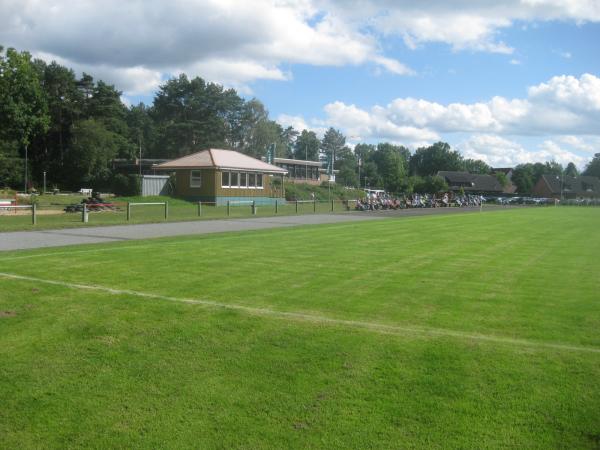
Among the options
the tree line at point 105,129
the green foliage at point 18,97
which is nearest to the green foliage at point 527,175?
the tree line at point 105,129

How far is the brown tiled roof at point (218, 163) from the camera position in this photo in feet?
161

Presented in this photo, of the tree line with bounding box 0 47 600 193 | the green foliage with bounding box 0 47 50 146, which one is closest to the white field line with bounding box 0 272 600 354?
the tree line with bounding box 0 47 600 193

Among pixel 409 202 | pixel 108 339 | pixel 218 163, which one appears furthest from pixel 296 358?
pixel 409 202

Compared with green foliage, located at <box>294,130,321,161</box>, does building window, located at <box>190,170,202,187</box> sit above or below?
below

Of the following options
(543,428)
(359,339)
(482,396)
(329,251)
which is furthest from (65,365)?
(329,251)

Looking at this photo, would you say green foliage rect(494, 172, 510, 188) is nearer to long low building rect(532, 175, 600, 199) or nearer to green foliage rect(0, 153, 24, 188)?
long low building rect(532, 175, 600, 199)

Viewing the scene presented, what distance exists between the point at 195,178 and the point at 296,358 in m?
44.7

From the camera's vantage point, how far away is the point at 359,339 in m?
6.67

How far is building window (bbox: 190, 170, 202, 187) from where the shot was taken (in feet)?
161

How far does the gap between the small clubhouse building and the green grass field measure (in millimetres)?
37236

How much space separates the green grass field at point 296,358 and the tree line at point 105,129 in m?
53.7

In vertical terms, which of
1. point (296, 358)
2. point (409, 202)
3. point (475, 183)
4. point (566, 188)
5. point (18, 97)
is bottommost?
point (296, 358)

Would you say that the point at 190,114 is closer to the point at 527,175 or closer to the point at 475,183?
the point at 475,183

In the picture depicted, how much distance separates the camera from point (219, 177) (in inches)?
1908
